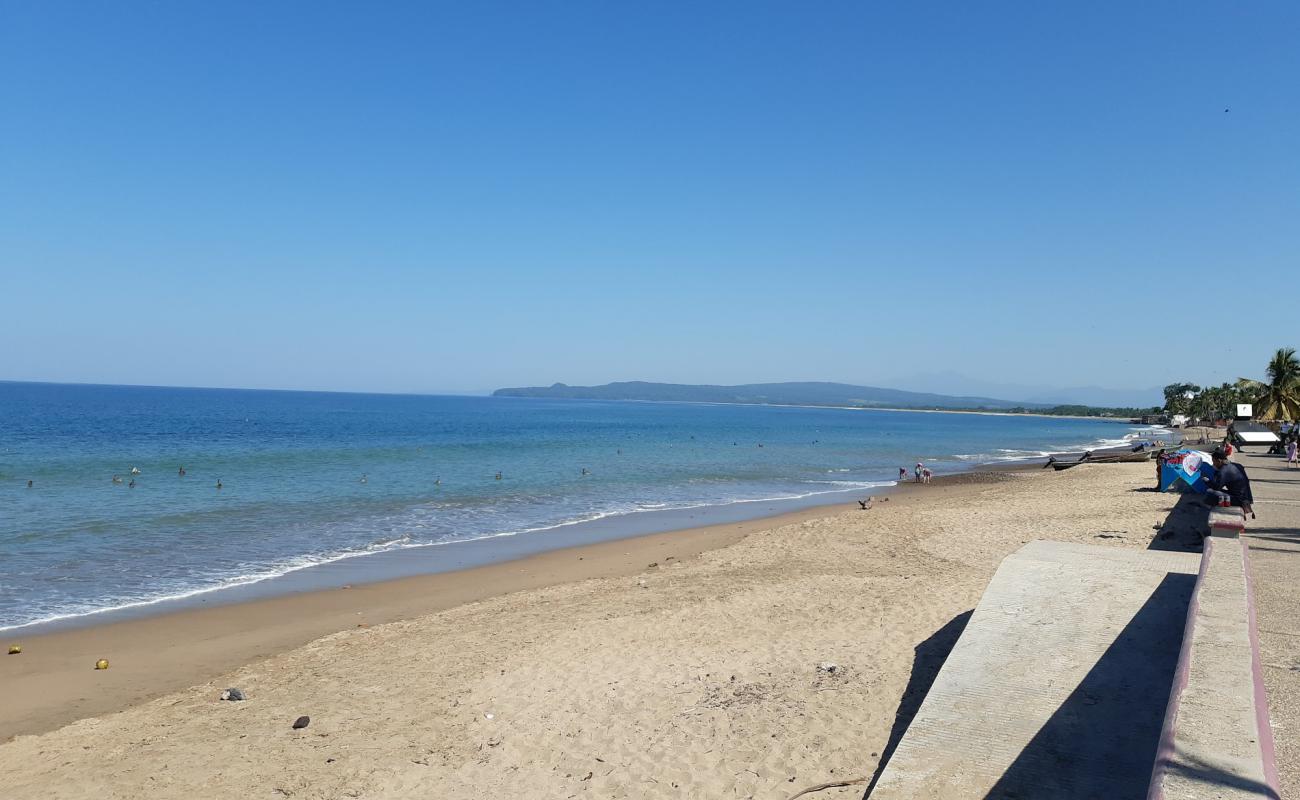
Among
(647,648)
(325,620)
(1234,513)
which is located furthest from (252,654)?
(1234,513)

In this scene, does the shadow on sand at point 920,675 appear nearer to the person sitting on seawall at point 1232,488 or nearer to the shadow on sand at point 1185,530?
the shadow on sand at point 1185,530

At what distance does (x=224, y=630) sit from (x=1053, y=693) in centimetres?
1177

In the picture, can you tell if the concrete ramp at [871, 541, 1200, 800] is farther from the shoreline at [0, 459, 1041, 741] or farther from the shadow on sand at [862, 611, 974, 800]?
the shoreline at [0, 459, 1041, 741]

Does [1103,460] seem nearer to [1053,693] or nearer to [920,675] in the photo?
[920,675]

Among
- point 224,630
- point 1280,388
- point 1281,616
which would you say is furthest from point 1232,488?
point 1280,388

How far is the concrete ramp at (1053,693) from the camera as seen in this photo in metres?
4.84

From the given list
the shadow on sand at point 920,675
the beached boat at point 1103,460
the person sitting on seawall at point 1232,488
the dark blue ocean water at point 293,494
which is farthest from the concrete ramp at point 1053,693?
the beached boat at point 1103,460

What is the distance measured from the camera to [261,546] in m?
18.8

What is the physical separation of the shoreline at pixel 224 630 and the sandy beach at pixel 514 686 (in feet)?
0.18

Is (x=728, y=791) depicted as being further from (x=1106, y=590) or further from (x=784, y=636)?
(x=1106, y=590)

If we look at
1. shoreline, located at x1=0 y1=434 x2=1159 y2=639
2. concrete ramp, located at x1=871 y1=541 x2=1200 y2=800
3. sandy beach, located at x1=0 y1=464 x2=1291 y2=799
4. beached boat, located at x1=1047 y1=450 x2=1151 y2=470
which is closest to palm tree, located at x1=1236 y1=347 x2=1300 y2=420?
beached boat, located at x1=1047 y1=450 x2=1151 y2=470

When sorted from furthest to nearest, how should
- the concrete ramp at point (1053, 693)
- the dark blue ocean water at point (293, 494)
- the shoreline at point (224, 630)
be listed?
the dark blue ocean water at point (293, 494) → the shoreline at point (224, 630) → the concrete ramp at point (1053, 693)

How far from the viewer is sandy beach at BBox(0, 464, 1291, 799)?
21.5ft

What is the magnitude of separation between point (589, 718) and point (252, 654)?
6188 millimetres
